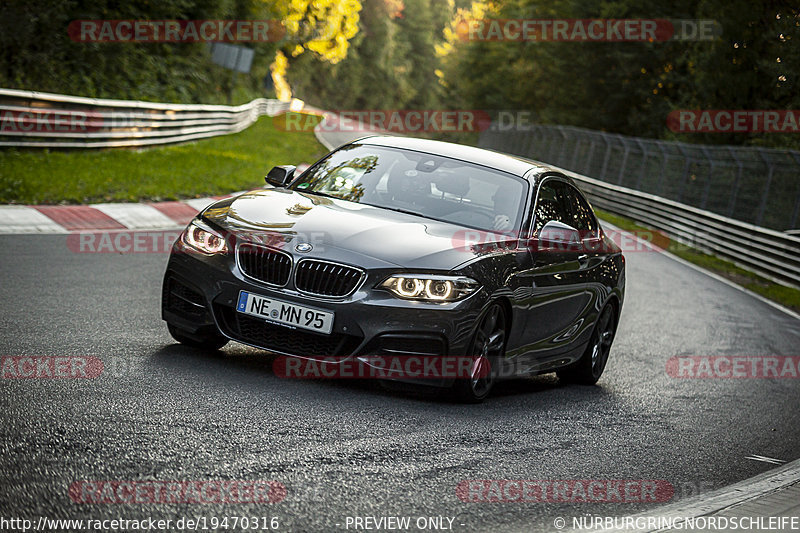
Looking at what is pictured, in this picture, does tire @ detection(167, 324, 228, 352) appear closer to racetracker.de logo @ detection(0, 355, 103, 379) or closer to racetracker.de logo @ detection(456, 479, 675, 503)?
racetracker.de logo @ detection(0, 355, 103, 379)

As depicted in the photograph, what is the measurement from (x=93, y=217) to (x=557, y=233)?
836cm

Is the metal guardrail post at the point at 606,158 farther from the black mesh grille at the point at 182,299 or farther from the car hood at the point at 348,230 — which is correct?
the black mesh grille at the point at 182,299

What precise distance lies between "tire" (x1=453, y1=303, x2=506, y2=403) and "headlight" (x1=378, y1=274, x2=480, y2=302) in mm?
276

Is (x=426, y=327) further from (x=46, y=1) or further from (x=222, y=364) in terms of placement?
(x=46, y=1)

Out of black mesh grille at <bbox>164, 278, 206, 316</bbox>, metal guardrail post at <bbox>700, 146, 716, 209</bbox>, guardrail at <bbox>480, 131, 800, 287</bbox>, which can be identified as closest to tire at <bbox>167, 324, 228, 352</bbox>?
black mesh grille at <bbox>164, 278, 206, 316</bbox>

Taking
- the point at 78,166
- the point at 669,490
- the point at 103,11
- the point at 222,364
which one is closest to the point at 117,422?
the point at 222,364

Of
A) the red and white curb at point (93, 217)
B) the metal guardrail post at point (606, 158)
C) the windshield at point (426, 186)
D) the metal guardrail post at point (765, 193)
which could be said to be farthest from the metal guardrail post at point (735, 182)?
the windshield at point (426, 186)

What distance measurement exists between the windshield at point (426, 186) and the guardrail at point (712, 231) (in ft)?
46.5

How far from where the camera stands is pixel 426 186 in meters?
7.61

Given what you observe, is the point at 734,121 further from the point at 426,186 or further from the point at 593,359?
the point at 426,186

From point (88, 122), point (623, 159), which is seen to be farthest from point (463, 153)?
point (623, 159)

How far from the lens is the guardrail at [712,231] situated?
69.4 feet

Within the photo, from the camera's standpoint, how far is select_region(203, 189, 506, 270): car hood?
641cm

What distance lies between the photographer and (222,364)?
686 centimetres
